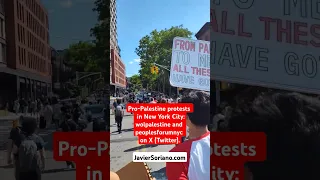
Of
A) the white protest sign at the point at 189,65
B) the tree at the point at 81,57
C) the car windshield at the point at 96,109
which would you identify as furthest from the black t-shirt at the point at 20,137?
the white protest sign at the point at 189,65

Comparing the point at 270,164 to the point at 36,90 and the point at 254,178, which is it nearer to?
the point at 254,178

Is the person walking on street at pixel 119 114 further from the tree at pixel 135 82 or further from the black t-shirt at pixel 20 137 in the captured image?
the black t-shirt at pixel 20 137

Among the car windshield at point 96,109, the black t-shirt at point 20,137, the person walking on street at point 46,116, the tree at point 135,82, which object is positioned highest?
the tree at point 135,82

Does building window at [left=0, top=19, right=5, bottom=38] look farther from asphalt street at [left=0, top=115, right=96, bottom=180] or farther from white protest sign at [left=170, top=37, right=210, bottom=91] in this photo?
white protest sign at [left=170, top=37, right=210, bottom=91]

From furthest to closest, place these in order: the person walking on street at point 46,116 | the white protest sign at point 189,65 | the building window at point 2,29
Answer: the white protest sign at point 189,65 < the person walking on street at point 46,116 < the building window at point 2,29

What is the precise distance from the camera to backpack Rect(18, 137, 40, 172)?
1.79m

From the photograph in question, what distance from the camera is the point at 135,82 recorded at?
2311 mm

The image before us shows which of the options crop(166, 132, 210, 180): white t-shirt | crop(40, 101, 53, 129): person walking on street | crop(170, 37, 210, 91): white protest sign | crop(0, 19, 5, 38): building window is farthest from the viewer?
crop(170, 37, 210, 91): white protest sign

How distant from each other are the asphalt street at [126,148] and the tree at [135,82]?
19 centimetres

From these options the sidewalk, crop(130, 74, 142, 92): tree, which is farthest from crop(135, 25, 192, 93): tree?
the sidewalk

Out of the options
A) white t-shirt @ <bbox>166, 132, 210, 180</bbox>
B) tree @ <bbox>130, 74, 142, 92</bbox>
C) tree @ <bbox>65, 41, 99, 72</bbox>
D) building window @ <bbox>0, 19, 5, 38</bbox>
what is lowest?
white t-shirt @ <bbox>166, 132, 210, 180</bbox>

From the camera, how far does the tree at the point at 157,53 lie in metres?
2.18

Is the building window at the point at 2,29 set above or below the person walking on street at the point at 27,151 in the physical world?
above

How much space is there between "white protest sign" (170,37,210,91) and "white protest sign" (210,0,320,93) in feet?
0.86
